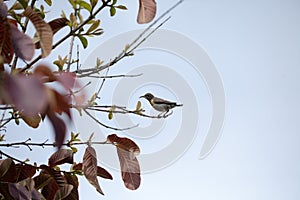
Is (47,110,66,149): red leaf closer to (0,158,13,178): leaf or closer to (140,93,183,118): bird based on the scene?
(0,158,13,178): leaf

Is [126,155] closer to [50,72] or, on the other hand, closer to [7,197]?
[7,197]

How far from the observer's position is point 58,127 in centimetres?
35

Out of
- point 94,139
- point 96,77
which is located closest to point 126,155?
point 94,139

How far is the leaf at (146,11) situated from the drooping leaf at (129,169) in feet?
1.21

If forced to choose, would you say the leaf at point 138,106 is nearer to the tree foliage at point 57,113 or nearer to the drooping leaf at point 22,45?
the tree foliage at point 57,113

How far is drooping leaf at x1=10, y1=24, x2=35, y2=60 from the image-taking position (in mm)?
574

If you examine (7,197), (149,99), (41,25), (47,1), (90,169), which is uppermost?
(149,99)

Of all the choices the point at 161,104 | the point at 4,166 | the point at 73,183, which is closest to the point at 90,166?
the point at 73,183

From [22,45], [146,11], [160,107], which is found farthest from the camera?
[160,107]

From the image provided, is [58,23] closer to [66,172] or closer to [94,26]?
[94,26]

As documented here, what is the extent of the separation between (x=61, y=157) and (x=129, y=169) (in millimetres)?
188

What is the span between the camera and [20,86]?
337 mm

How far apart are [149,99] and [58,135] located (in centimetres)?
169

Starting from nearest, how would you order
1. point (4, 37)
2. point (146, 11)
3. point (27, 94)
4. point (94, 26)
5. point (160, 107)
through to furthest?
point (27, 94)
point (4, 37)
point (146, 11)
point (94, 26)
point (160, 107)
